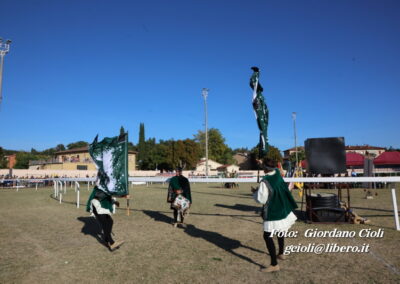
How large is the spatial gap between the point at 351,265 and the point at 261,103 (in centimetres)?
417

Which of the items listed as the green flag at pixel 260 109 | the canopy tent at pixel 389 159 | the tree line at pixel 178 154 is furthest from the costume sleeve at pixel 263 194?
the tree line at pixel 178 154

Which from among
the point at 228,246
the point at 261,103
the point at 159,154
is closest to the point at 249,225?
the point at 228,246

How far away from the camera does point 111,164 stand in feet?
21.4

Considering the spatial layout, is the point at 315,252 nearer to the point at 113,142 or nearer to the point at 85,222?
the point at 113,142

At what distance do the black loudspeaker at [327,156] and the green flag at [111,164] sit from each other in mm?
6105

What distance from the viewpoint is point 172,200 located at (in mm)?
8555

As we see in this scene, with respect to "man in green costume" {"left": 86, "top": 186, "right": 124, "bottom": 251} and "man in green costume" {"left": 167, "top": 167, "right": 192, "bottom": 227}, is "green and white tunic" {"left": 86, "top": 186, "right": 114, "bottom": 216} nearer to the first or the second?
"man in green costume" {"left": 86, "top": 186, "right": 124, "bottom": 251}

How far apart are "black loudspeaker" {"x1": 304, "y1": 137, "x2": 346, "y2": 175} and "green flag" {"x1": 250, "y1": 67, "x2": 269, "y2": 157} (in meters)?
2.93

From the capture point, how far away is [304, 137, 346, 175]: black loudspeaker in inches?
356

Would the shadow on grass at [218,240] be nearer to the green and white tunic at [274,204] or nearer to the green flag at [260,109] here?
the green and white tunic at [274,204]

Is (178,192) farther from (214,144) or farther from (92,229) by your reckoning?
(214,144)

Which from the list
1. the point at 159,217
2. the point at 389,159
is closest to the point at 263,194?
the point at 159,217

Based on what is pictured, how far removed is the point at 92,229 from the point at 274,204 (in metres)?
5.67

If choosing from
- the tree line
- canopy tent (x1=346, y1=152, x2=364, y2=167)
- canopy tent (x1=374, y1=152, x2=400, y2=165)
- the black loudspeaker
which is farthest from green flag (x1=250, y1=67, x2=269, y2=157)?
the tree line
